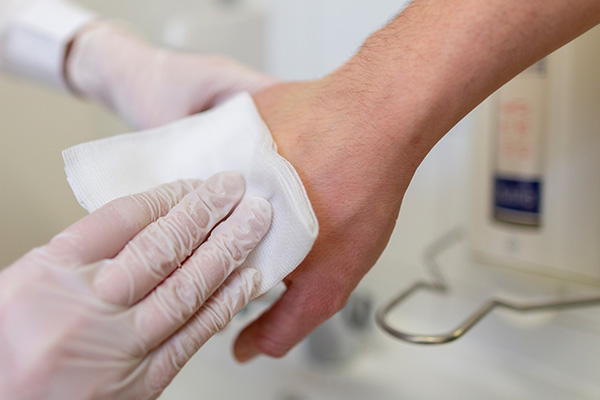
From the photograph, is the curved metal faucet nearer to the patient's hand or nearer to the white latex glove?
the patient's hand

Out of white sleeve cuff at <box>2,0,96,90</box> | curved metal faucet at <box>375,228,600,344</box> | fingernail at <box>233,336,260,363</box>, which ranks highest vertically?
white sleeve cuff at <box>2,0,96,90</box>

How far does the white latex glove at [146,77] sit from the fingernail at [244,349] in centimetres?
31

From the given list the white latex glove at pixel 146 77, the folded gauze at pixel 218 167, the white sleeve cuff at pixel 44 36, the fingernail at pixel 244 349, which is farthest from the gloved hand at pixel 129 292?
the white sleeve cuff at pixel 44 36

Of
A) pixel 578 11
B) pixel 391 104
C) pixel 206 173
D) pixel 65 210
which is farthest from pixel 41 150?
pixel 578 11

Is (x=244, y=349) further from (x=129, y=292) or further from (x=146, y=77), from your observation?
(x=146, y=77)

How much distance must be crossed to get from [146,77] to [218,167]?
0.34 m

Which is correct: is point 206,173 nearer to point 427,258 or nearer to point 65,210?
point 65,210

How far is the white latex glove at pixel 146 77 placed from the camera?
68 centimetres

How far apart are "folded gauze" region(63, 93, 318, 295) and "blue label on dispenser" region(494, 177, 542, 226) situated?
0.32 metres

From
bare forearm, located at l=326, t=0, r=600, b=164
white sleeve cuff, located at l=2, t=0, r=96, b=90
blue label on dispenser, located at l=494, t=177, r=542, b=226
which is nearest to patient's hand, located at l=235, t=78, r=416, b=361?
bare forearm, located at l=326, t=0, r=600, b=164

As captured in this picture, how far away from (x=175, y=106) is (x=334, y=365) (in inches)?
17.7

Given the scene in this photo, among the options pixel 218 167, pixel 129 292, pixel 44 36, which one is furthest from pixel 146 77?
pixel 129 292

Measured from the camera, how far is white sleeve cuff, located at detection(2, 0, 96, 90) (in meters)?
0.77

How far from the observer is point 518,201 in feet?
1.90
